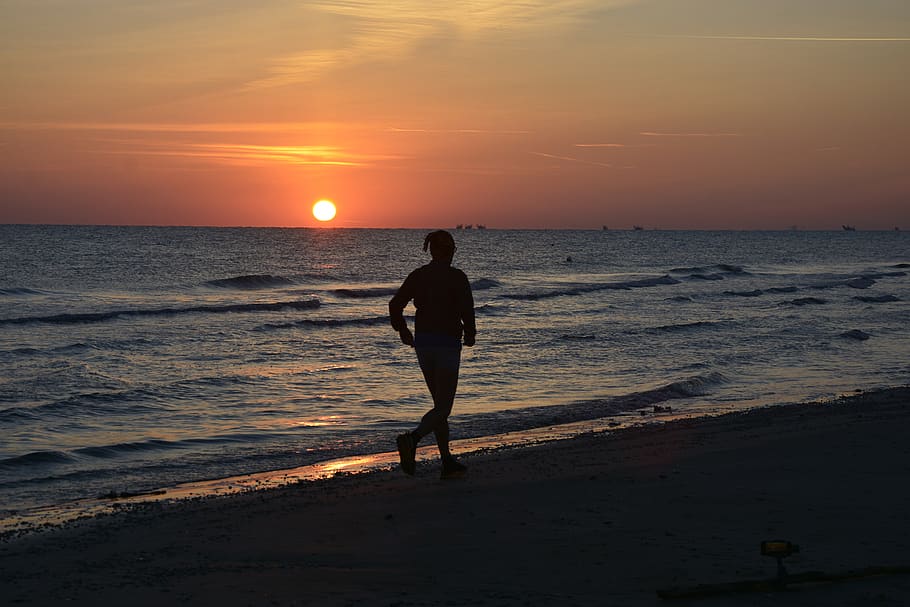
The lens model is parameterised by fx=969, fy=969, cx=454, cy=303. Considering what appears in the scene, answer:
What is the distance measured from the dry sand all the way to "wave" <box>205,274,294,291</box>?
43.7m

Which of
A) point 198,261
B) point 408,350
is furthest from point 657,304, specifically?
point 198,261

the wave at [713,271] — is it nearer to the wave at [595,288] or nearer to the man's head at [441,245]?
the wave at [595,288]

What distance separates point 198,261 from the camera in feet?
252

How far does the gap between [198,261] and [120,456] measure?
6824 centimetres

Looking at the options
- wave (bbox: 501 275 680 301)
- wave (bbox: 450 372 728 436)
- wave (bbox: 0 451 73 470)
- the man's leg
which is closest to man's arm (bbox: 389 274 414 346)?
the man's leg

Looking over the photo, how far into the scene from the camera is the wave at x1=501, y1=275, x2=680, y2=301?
150ft

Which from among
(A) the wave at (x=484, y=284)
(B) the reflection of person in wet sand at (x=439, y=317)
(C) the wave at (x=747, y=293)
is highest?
(B) the reflection of person in wet sand at (x=439, y=317)

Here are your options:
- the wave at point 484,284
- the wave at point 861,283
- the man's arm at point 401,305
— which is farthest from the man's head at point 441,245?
the wave at point 861,283

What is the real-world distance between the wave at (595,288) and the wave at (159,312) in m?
10.4

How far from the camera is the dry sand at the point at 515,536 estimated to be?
5.14 m

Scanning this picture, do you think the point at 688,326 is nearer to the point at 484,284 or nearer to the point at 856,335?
the point at 856,335

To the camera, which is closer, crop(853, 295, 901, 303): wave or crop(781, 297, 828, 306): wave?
crop(781, 297, 828, 306): wave

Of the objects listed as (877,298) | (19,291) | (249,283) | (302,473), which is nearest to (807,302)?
(877,298)

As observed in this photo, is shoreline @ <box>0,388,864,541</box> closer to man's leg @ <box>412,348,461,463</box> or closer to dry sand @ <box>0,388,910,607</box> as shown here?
dry sand @ <box>0,388,910,607</box>
